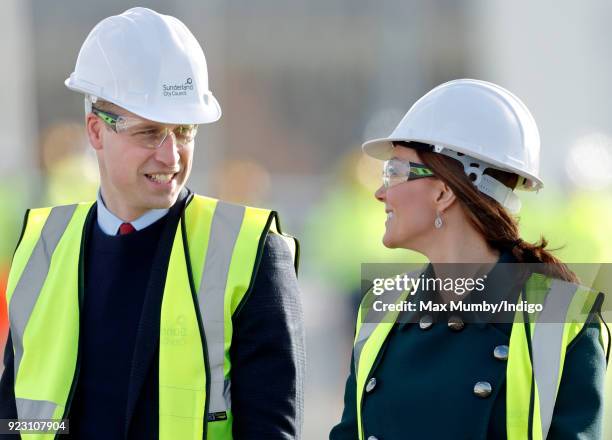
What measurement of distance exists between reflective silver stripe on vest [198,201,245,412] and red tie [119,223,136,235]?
26 centimetres

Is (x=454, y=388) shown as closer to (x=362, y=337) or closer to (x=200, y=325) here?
(x=362, y=337)

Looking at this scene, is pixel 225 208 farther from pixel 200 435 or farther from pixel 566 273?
Result: pixel 566 273

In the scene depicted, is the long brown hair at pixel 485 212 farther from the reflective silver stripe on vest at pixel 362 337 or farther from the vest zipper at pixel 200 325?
the vest zipper at pixel 200 325

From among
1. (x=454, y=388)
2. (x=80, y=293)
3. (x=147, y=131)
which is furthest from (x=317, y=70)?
(x=454, y=388)

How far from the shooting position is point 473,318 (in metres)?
3.42

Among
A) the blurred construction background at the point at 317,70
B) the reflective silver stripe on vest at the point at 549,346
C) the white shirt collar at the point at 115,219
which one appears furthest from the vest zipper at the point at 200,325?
the blurred construction background at the point at 317,70

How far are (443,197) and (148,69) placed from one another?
0.95 metres

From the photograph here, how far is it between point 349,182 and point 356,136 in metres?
6.99

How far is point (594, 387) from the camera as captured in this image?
10.3 ft

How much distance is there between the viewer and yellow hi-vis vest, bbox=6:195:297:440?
3352mm

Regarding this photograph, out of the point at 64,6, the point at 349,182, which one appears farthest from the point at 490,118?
the point at 64,6

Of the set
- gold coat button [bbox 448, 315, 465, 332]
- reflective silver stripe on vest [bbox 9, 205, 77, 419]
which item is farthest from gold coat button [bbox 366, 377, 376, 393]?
reflective silver stripe on vest [bbox 9, 205, 77, 419]

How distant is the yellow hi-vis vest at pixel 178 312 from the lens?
335cm

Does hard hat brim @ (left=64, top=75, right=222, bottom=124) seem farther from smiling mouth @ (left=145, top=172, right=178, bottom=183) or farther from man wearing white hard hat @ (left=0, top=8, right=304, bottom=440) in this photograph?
smiling mouth @ (left=145, top=172, right=178, bottom=183)
